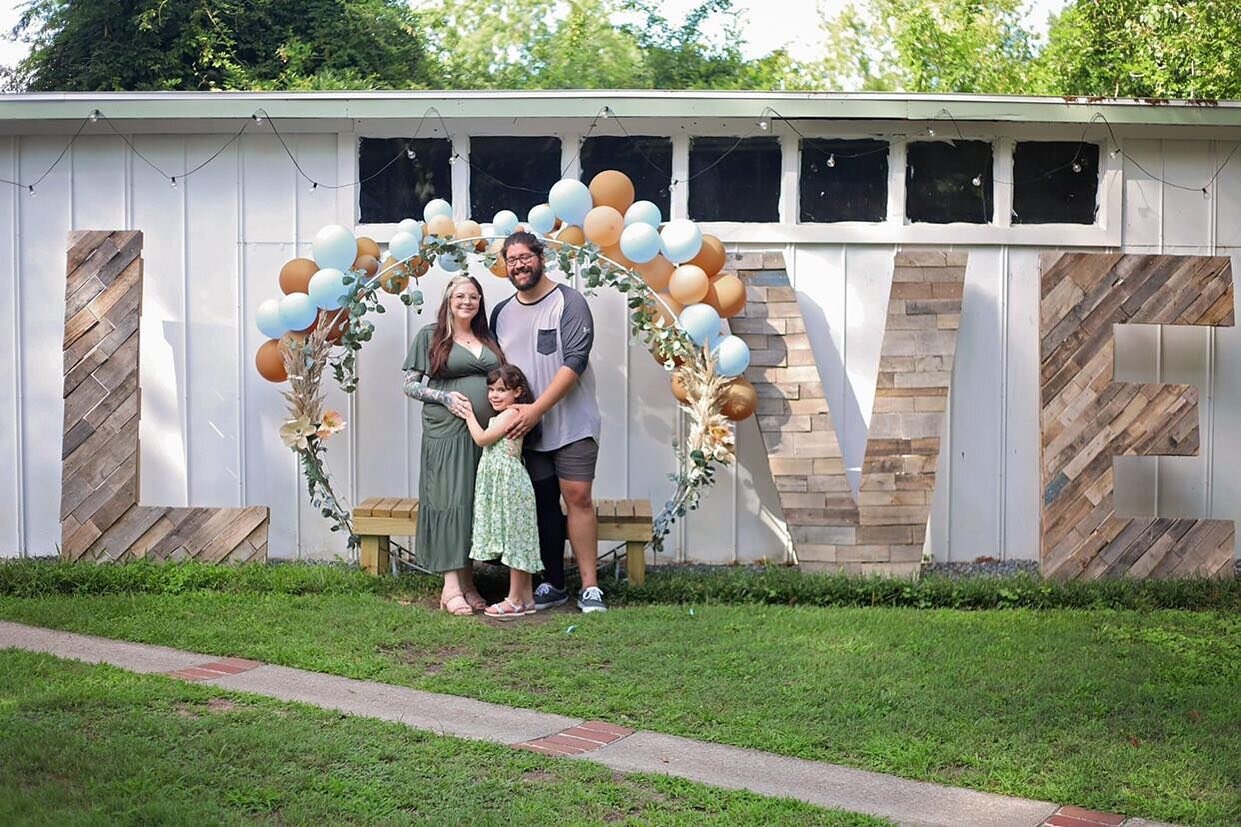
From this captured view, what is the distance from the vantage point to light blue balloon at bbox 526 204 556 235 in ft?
24.0

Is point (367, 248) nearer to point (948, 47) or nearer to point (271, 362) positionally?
point (271, 362)

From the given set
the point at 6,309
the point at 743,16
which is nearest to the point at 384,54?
the point at 743,16

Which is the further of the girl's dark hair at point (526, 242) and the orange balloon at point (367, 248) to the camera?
the orange balloon at point (367, 248)

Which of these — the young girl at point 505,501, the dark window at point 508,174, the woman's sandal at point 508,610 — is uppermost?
the dark window at point 508,174

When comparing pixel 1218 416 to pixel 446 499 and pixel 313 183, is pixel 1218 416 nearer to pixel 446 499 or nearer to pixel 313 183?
pixel 446 499

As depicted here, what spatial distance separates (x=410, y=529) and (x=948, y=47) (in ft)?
66.2

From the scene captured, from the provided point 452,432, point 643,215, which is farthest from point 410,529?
point 643,215

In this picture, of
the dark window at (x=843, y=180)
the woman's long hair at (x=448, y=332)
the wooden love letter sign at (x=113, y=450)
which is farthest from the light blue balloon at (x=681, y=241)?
the wooden love letter sign at (x=113, y=450)

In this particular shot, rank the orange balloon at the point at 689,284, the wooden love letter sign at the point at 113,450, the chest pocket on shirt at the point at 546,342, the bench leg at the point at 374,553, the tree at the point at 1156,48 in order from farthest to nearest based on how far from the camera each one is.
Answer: the tree at the point at 1156,48
the wooden love letter sign at the point at 113,450
the bench leg at the point at 374,553
the orange balloon at the point at 689,284
the chest pocket on shirt at the point at 546,342

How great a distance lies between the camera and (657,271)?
7250 millimetres

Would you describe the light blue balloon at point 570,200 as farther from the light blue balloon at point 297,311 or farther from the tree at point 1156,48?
the tree at point 1156,48

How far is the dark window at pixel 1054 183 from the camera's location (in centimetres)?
798

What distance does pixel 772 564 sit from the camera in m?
7.81

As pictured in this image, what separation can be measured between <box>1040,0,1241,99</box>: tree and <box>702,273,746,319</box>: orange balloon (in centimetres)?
1121
